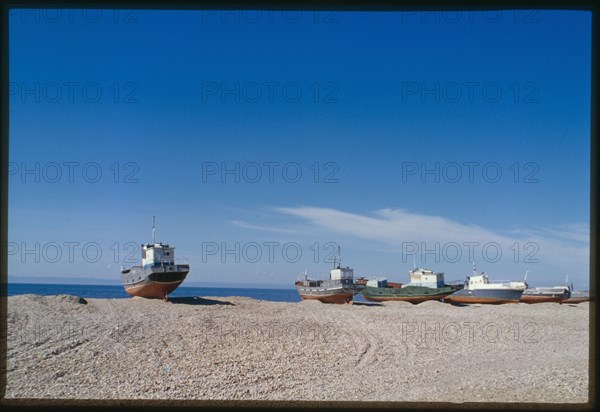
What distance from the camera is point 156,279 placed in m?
24.7

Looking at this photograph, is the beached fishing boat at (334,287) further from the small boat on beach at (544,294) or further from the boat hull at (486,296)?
the small boat on beach at (544,294)

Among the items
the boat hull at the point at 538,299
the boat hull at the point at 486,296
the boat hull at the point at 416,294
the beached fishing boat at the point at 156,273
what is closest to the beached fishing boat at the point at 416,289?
the boat hull at the point at 416,294

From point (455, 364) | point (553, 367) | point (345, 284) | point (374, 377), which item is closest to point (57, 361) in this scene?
point (374, 377)

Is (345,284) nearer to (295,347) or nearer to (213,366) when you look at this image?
(295,347)

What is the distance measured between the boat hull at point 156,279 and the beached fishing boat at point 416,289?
12920 millimetres

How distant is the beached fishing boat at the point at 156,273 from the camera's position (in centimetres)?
2483

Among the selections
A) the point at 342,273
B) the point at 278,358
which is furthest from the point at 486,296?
the point at 278,358

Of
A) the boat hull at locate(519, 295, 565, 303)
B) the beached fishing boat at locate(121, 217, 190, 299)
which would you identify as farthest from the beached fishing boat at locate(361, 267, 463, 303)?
the beached fishing boat at locate(121, 217, 190, 299)

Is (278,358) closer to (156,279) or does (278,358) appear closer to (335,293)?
(156,279)

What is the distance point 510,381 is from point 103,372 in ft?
22.9

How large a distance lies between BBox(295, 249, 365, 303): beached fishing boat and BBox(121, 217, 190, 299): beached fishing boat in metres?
8.33

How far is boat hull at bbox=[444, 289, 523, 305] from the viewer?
31.4 meters

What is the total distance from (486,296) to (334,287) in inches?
374

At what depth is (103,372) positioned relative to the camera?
9.66 m
